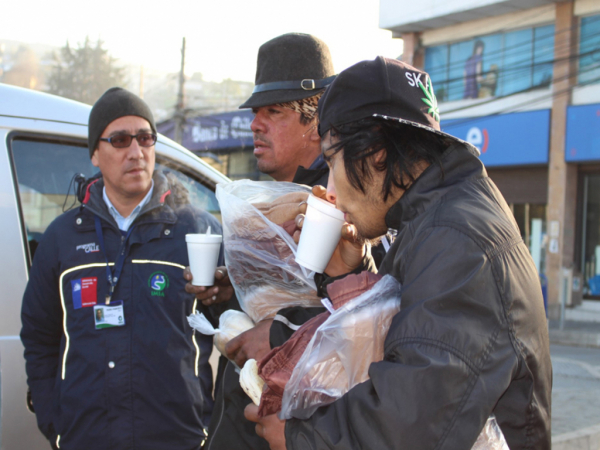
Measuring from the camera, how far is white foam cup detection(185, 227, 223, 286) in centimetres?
202

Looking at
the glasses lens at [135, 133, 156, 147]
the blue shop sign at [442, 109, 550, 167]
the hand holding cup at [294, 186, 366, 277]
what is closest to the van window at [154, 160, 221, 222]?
the glasses lens at [135, 133, 156, 147]

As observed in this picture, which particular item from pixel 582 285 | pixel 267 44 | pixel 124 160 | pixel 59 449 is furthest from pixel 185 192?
pixel 582 285

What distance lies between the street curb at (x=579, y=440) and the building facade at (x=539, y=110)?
8.28 m

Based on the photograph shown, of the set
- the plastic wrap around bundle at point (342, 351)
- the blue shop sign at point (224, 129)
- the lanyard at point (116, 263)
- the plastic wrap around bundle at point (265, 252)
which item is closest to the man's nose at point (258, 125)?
the plastic wrap around bundle at point (265, 252)

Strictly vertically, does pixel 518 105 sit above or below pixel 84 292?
above

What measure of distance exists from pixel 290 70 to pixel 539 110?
13.0m

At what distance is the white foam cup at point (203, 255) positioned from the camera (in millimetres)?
2020

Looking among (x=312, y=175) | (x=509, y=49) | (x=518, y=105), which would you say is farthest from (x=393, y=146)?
(x=509, y=49)

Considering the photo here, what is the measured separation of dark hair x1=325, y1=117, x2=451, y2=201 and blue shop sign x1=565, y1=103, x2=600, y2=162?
12.9 meters

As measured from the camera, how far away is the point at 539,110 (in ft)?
44.3

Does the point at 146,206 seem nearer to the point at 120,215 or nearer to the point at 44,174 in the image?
the point at 120,215

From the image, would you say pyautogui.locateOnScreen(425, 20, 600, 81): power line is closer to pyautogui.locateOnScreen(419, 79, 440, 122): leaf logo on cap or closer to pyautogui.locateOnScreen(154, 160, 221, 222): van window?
pyautogui.locateOnScreen(154, 160, 221, 222): van window

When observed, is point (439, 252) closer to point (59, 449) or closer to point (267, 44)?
point (267, 44)

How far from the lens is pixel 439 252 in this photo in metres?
1.14
